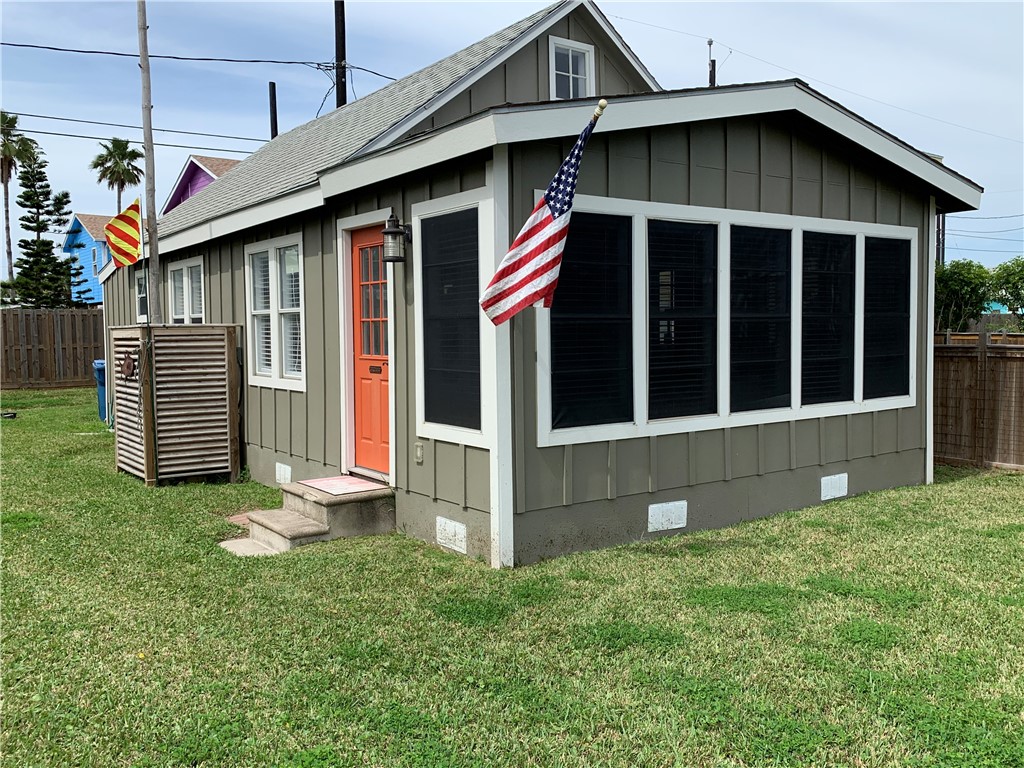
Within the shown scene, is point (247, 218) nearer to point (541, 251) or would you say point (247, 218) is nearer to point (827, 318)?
point (541, 251)

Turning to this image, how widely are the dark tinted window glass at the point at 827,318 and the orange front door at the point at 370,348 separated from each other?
10.4 ft

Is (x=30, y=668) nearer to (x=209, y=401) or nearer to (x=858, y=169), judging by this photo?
(x=209, y=401)

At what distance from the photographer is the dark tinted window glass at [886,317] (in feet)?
21.9

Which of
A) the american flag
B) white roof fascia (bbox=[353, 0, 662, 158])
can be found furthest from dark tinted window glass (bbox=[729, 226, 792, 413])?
white roof fascia (bbox=[353, 0, 662, 158])

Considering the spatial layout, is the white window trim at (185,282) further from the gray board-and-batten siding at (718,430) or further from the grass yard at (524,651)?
the gray board-and-batten siding at (718,430)

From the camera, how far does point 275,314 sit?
7.39m

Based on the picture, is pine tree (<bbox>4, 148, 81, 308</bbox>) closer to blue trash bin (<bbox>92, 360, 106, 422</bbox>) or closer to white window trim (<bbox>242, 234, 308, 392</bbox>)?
blue trash bin (<bbox>92, 360, 106, 422</bbox>)

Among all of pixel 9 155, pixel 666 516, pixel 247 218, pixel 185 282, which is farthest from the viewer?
pixel 9 155

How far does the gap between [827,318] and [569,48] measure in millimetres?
5261

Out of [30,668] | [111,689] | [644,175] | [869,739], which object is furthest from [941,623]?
[30,668]

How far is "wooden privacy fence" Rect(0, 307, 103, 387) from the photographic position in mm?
18094

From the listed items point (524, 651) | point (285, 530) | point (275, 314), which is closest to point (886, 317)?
point (524, 651)

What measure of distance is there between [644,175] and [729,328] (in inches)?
49.8

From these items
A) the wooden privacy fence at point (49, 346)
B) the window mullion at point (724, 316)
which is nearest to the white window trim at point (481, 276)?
the window mullion at point (724, 316)
